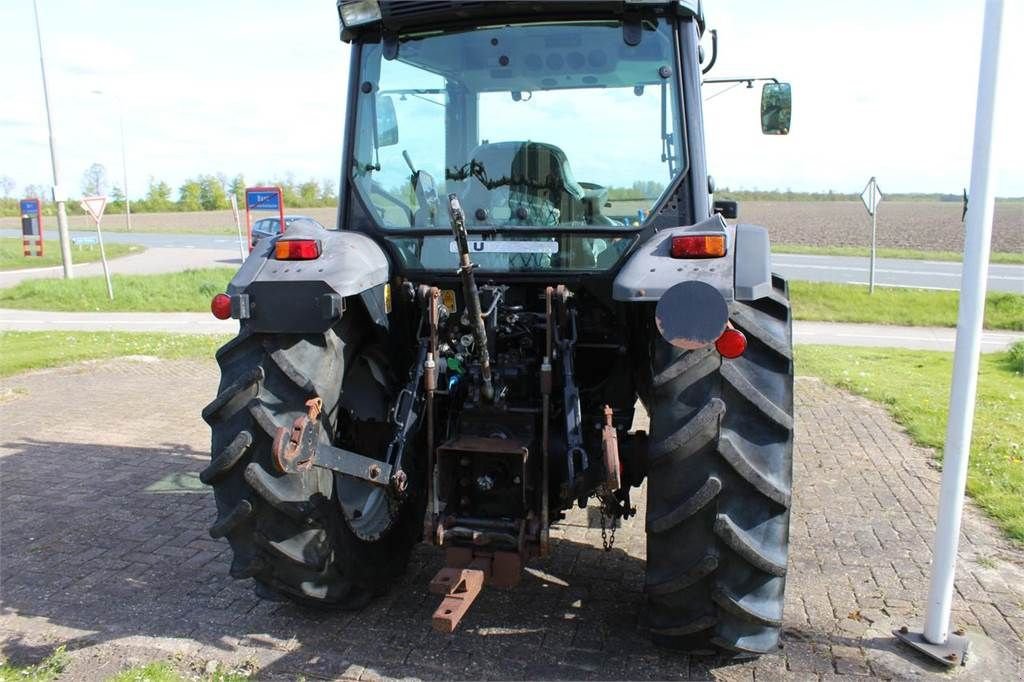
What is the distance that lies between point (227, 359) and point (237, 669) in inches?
48.6

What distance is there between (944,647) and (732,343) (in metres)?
1.66

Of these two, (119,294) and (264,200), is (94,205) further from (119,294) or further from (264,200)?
(264,200)

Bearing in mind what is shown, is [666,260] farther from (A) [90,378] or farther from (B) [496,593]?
Result: (A) [90,378]

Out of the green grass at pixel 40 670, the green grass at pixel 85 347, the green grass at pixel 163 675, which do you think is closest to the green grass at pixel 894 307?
the green grass at pixel 85 347

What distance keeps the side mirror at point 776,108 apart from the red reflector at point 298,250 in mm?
2481

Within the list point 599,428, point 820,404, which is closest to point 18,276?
point 820,404

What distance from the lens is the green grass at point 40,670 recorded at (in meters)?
3.11

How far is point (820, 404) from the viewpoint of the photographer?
7812 mm

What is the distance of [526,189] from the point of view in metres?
3.66

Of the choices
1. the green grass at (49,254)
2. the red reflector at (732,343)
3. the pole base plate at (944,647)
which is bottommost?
the pole base plate at (944,647)

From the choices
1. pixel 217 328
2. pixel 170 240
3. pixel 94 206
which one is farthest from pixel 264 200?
pixel 170 240

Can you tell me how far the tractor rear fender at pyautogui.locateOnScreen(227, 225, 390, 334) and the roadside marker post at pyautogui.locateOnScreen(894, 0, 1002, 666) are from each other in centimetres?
235

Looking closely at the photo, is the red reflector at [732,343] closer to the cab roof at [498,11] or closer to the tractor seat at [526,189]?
the tractor seat at [526,189]

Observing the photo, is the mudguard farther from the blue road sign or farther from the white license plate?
the blue road sign
